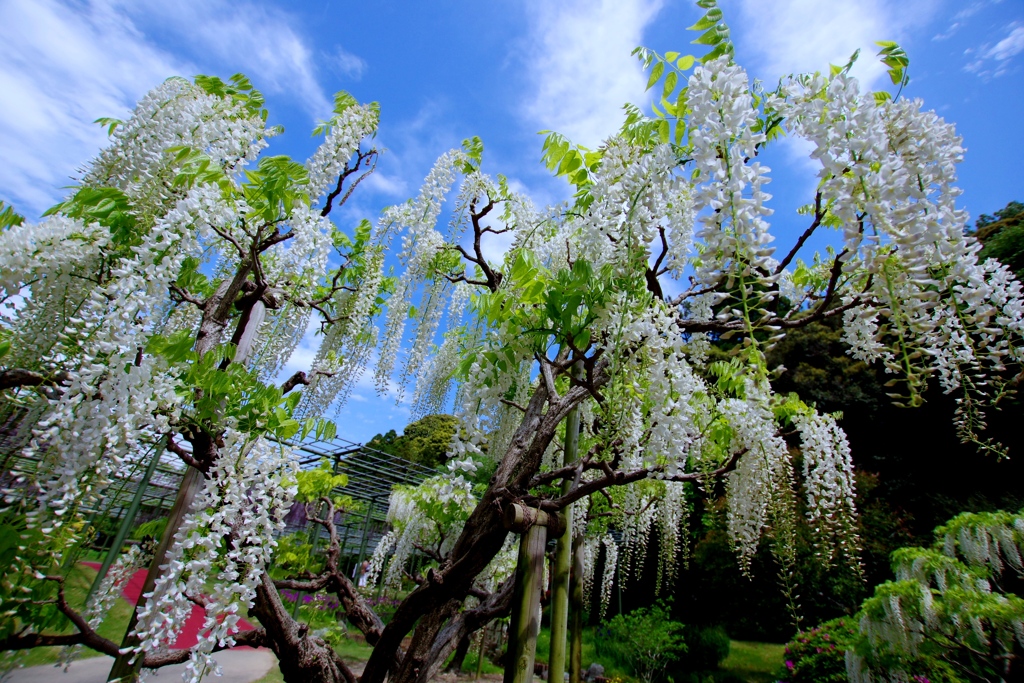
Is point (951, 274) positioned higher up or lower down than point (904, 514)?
lower down

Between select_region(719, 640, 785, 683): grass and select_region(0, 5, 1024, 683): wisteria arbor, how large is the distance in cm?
695

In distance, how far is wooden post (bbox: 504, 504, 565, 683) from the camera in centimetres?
165

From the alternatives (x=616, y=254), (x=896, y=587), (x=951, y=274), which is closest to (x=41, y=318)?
(x=616, y=254)

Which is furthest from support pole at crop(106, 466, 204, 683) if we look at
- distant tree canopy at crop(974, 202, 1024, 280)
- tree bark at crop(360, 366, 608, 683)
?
distant tree canopy at crop(974, 202, 1024, 280)

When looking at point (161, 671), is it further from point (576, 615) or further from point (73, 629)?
point (576, 615)

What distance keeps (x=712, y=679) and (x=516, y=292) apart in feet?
26.8

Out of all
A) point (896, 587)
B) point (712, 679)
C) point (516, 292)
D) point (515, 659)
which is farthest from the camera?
point (712, 679)

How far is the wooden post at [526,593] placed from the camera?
1651mm

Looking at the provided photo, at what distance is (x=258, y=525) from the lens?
91.1 inches

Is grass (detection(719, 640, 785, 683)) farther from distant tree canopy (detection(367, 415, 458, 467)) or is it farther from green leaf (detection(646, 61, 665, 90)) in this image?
distant tree canopy (detection(367, 415, 458, 467))

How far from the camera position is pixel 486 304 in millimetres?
2775

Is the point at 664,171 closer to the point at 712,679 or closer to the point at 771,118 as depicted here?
the point at 771,118

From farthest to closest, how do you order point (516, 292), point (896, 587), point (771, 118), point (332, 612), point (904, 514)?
point (332, 612)
point (904, 514)
point (896, 587)
point (516, 292)
point (771, 118)

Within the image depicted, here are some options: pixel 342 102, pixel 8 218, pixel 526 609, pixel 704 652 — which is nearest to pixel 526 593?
pixel 526 609
